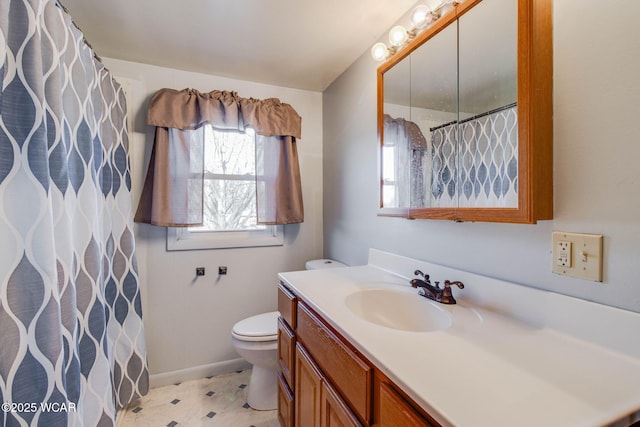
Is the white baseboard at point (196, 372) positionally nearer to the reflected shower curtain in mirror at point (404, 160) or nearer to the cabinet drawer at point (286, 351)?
the cabinet drawer at point (286, 351)

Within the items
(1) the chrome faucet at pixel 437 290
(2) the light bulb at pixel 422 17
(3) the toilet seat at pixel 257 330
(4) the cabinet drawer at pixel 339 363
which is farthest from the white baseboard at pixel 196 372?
(2) the light bulb at pixel 422 17

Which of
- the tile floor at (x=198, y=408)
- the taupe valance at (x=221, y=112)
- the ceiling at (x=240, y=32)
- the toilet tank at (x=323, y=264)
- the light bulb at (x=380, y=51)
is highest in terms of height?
the ceiling at (x=240, y=32)

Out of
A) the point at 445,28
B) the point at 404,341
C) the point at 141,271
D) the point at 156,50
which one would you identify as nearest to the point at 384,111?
the point at 445,28

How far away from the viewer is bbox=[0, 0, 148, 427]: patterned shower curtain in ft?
2.79

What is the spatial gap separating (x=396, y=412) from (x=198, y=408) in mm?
1629

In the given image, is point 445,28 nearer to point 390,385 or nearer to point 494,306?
point 494,306

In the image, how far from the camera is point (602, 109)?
733 millimetres

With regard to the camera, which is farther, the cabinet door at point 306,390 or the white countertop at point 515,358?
the cabinet door at point 306,390

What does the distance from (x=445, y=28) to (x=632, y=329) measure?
1.12 meters

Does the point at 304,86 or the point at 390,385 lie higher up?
the point at 304,86

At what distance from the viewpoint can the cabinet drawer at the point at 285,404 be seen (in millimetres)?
1331

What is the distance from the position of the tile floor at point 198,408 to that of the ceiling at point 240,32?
2190 mm

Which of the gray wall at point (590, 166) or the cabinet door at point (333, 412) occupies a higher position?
the gray wall at point (590, 166)

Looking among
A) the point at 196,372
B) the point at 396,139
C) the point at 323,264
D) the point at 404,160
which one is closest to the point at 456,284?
the point at 404,160
